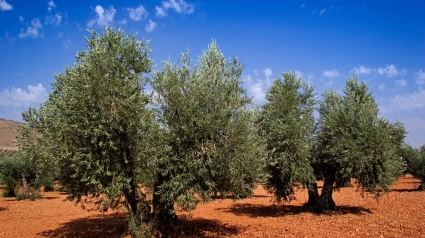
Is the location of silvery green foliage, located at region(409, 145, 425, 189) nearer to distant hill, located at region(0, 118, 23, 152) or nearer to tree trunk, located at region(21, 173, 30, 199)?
tree trunk, located at region(21, 173, 30, 199)

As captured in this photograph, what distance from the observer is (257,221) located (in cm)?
2231

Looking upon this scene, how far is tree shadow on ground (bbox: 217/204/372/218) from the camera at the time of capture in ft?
82.0

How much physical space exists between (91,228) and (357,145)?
→ 19969mm

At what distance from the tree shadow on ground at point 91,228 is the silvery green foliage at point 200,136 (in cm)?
714

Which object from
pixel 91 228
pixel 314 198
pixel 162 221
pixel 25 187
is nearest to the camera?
pixel 162 221

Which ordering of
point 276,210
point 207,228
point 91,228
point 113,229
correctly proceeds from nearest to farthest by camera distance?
1. point 207,228
2. point 113,229
3. point 91,228
4. point 276,210

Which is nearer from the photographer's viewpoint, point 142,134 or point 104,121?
point 104,121

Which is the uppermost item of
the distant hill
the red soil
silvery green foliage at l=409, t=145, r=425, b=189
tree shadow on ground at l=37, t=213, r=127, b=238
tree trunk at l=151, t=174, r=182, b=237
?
the distant hill

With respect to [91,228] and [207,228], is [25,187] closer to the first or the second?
[91,228]

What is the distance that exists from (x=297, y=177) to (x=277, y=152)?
→ 238 cm

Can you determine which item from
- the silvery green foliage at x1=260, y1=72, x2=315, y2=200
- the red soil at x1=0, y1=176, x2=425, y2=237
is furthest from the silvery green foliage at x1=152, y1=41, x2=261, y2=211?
the silvery green foliage at x1=260, y1=72, x2=315, y2=200

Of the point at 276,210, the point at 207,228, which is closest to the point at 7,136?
the point at 276,210

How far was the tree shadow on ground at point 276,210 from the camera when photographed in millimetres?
24997

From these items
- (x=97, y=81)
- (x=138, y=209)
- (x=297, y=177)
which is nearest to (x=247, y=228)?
(x=297, y=177)
